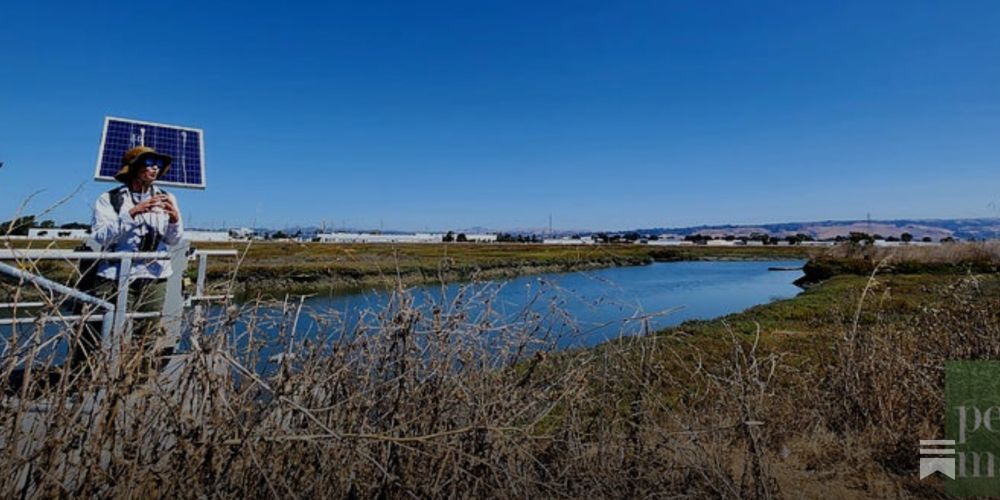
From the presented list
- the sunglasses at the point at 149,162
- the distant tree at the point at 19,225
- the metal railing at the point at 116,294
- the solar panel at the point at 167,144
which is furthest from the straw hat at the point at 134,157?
the distant tree at the point at 19,225

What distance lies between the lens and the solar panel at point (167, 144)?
18.4 feet

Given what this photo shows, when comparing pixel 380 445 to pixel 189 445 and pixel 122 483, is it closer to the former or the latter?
pixel 189 445

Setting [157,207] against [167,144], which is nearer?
[157,207]

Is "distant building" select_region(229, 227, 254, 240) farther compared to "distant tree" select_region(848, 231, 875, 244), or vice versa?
"distant tree" select_region(848, 231, 875, 244)

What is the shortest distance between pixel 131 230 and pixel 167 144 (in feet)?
8.81

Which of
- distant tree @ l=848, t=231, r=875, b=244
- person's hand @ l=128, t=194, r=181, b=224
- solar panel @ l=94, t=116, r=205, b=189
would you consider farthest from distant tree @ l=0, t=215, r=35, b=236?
distant tree @ l=848, t=231, r=875, b=244

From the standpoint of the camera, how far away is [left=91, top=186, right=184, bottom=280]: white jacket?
3.79 m

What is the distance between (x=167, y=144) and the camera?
6211 millimetres

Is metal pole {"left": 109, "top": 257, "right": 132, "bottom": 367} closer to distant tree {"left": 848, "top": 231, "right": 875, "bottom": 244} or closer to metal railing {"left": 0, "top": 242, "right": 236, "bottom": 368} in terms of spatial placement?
metal railing {"left": 0, "top": 242, "right": 236, "bottom": 368}

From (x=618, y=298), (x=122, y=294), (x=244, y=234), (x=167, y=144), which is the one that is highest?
(x=167, y=144)

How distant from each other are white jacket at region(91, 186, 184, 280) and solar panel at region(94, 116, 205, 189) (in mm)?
1541

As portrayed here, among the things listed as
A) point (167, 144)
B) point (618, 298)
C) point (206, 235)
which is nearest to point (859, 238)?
point (618, 298)

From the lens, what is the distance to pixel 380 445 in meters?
2.62

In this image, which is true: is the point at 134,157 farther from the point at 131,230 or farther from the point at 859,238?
the point at 859,238
